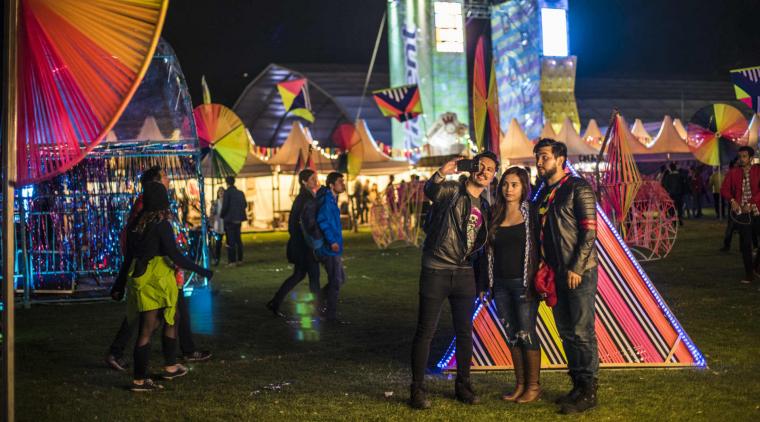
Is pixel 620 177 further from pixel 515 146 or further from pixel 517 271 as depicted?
pixel 515 146

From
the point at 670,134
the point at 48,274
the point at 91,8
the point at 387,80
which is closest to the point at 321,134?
the point at 387,80

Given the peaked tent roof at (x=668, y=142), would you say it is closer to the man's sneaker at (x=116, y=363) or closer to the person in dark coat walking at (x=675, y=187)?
the person in dark coat walking at (x=675, y=187)

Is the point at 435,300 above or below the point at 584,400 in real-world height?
above

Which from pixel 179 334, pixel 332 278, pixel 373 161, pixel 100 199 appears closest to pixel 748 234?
pixel 332 278

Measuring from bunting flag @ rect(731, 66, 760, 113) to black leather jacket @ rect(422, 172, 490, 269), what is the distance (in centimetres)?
1534

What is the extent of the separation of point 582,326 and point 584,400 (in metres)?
0.48

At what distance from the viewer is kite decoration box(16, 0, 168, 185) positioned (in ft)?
12.6

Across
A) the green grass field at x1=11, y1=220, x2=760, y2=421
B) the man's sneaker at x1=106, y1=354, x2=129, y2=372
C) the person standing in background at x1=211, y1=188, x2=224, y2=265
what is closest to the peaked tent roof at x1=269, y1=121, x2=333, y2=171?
the person standing in background at x1=211, y1=188, x2=224, y2=265

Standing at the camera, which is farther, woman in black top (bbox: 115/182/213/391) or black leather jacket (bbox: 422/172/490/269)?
woman in black top (bbox: 115/182/213/391)

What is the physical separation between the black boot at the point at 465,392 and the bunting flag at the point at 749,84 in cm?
1547

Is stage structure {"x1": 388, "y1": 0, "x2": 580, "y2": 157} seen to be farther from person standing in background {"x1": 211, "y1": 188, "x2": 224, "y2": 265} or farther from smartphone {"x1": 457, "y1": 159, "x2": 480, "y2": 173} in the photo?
smartphone {"x1": 457, "y1": 159, "x2": 480, "y2": 173}

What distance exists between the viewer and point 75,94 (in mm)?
3922

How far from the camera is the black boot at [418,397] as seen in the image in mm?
5910

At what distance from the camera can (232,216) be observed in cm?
1762
